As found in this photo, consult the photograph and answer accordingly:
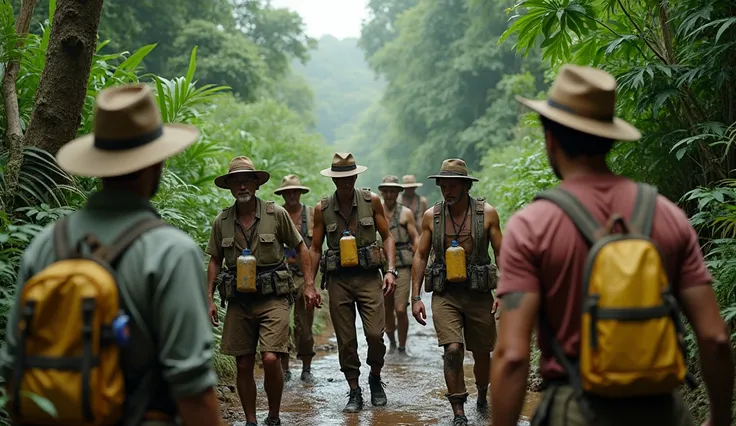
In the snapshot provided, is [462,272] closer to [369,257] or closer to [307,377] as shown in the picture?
[369,257]

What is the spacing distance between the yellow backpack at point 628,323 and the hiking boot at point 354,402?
17.1 ft

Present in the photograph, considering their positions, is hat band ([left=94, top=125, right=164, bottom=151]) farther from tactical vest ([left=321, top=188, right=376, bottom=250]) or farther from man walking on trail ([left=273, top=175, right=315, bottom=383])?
man walking on trail ([left=273, top=175, right=315, bottom=383])

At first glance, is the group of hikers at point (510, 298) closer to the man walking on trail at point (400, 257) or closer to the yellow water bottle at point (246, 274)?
the yellow water bottle at point (246, 274)

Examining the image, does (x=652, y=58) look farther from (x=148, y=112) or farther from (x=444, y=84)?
(x=444, y=84)

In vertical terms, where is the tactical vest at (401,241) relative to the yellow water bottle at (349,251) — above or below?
below

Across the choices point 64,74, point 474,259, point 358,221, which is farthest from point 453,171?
point 64,74

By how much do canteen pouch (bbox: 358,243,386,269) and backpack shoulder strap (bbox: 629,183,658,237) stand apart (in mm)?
5154

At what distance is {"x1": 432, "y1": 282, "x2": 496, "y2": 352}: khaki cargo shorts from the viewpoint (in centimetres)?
698

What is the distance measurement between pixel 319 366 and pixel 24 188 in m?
5.41

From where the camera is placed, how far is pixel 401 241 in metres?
11.0

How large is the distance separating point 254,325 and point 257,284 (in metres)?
0.37

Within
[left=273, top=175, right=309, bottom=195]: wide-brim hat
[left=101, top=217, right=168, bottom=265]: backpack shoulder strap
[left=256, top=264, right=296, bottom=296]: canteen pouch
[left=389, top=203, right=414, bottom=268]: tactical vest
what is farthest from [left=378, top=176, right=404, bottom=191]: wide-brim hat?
[left=101, top=217, right=168, bottom=265]: backpack shoulder strap

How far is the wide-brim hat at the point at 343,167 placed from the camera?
783 centimetres

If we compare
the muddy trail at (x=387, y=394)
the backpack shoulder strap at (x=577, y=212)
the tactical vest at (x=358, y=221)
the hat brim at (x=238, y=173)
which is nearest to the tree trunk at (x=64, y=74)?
the hat brim at (x=238, y=173)
